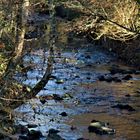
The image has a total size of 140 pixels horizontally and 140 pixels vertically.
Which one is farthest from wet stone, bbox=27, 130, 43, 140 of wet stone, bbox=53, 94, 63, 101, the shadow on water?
wet stone, bbox=53, 94, 63, 101

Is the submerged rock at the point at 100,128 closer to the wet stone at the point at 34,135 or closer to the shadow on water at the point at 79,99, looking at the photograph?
the shadow on water at the point at 79,99

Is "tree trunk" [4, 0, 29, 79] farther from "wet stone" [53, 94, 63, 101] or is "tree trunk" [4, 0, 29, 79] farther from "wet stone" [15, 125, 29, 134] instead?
"wet stone" [53, 94, 63, 101]

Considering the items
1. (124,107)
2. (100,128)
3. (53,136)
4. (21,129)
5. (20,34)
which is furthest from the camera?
(124,107)

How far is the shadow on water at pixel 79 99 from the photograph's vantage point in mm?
16359

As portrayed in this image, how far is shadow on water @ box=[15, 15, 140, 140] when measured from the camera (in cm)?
1636

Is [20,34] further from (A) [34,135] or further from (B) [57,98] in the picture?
(B) [57,98]

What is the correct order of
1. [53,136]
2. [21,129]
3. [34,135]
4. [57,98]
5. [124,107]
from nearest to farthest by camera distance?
[53,136] → [34,135] → [21,129] → [124,107] → [57,98]

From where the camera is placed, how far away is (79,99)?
21641 millimetres

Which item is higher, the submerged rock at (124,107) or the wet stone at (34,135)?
the submerged rock at (124,107)

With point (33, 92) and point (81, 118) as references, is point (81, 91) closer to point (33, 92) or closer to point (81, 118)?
point (81, 118)

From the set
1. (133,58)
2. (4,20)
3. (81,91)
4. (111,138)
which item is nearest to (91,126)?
(111,138)

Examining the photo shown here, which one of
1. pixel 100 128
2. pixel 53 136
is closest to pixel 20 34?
pixel 53 136

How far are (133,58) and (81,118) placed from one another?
1228cm

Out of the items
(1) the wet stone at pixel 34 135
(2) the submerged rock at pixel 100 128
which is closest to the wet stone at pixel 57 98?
(2) the submerged rock at pixel 100 128
